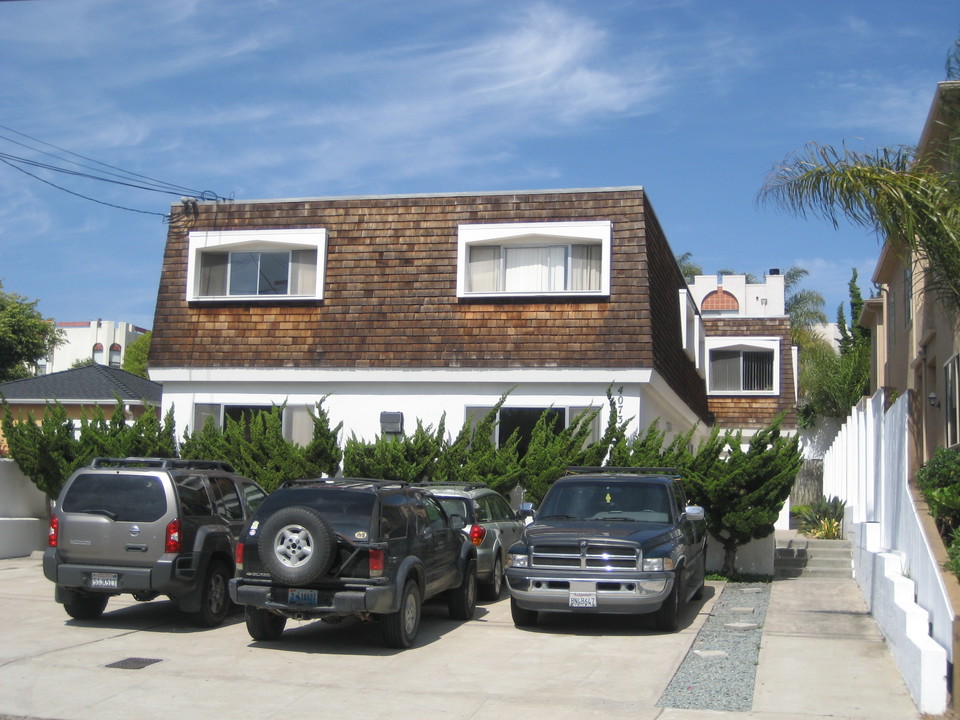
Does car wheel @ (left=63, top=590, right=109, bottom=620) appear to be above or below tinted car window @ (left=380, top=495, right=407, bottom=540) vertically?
below

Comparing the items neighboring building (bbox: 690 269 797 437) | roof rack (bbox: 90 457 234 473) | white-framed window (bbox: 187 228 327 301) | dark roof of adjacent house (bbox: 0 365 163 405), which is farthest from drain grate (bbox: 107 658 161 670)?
neighboring building (bbox: 690 269 797 437)

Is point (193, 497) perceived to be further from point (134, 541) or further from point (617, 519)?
point (617, 519)

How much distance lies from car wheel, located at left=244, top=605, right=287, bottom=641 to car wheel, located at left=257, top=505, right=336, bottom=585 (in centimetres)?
78

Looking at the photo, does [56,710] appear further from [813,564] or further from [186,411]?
[813,564]

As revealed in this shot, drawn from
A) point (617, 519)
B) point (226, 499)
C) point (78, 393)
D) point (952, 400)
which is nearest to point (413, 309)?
point (226, 499)

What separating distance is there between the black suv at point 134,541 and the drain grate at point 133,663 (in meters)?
1.32

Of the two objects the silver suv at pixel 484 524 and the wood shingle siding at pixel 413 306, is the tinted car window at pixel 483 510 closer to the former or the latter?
the silver suv at pixel 484 524

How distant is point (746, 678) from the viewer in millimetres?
9398

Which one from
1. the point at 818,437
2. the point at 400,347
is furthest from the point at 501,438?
the point at 818,437

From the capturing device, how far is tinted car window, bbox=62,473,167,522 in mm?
11406

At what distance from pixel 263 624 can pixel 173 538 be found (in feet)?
4.92

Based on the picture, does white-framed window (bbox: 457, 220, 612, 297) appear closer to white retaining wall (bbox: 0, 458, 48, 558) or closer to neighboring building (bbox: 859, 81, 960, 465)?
neighboring building (bbox: 859, 81, 960, 465)

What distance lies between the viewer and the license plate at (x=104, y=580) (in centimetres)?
1123

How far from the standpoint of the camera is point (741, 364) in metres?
31.1
